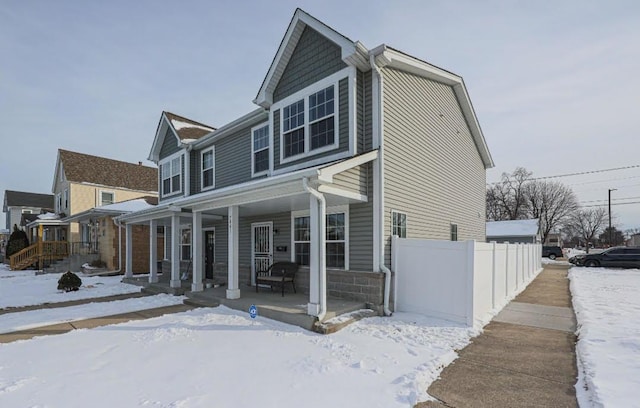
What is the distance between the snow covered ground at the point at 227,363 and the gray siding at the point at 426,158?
2.75m

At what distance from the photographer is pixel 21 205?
37.8 meters

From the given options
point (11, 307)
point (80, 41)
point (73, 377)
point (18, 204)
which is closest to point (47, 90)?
point (80, 41)

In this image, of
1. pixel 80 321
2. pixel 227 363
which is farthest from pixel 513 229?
pixel 80 321

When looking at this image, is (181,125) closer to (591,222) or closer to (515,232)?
(515,232)

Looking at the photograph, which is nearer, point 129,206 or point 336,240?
point 336,240

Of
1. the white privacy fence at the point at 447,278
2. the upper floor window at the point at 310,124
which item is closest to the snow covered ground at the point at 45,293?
the upper floor window at the point at 310,124

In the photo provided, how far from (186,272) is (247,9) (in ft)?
30.8

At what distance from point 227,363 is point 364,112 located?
6.16 meters

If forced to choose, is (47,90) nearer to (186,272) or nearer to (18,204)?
(186,272)

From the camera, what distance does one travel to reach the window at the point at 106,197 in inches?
1023

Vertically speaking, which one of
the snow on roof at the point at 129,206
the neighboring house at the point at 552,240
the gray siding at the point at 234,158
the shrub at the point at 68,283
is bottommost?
the neighboring house at the point at 552,240

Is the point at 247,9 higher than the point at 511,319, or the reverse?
the point at 247,9

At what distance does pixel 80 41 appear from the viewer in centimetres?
946

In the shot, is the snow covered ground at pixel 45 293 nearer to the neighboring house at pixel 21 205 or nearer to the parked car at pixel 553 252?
the neighboring house at pixel 21 205
